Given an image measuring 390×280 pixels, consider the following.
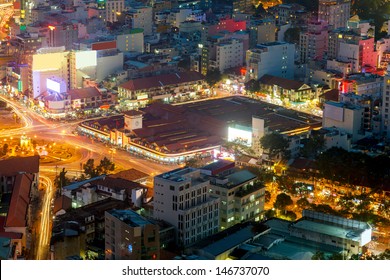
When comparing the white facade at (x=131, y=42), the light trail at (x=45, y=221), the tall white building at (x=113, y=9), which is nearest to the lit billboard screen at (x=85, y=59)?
the white facade at (x=131, y=42)

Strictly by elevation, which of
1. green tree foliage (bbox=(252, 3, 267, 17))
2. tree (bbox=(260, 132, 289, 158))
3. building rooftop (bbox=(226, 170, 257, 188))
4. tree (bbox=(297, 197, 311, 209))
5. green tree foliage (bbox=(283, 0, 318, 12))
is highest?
green tree foliage (bbox=(283, 0, 318, 12))

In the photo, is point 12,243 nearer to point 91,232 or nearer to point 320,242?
point 91,232

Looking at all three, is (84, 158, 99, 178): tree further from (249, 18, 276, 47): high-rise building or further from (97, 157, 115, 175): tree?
(249, 18, 276, 47): high-rise building

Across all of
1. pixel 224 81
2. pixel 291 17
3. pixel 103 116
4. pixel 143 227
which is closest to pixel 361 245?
pixel 143 227

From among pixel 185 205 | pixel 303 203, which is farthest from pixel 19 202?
pixel 303 203

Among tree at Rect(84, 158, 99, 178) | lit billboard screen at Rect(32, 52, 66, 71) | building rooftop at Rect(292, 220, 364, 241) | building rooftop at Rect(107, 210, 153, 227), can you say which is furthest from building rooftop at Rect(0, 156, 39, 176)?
lit billboard screen at Rect(32, 52, 66, 71)

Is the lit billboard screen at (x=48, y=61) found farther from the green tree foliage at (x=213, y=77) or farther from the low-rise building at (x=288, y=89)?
the low-rise building at (x=288, y=89)
